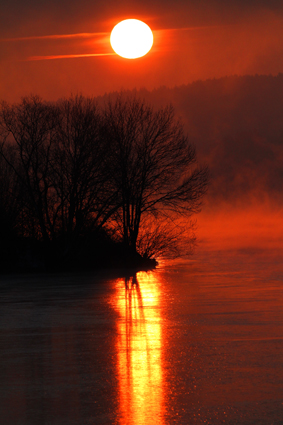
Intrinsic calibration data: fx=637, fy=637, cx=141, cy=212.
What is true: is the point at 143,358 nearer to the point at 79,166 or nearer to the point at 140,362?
the point at 140,362

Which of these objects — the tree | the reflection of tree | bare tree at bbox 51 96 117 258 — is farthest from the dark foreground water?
the tree

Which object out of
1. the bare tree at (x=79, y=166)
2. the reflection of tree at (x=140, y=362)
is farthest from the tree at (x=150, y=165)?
the reflection of tree at (x=140, y=362)

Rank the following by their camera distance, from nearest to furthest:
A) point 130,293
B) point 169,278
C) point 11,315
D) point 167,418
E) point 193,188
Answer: point 167,418
point 11,315
point 130,293
point 169,278
point 193,188

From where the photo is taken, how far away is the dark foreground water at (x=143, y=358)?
680 cm

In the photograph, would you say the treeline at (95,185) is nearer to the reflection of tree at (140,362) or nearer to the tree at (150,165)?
the tree at (150,165)

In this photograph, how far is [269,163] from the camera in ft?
654

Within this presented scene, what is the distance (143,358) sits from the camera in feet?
30.6

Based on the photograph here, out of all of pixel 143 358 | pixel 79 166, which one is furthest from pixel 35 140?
pixel 143 358

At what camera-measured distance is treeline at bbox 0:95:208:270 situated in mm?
29609

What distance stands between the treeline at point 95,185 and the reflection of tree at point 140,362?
13.8 m

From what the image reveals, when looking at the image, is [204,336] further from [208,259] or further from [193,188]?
[208,259]

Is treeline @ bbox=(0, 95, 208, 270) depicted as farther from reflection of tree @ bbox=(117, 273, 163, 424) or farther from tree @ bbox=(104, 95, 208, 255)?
reflection of tree @ bbox=(117, 273, 163, 424)

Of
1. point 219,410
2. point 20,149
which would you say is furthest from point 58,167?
point 219,410

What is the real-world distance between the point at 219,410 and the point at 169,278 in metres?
18.0
